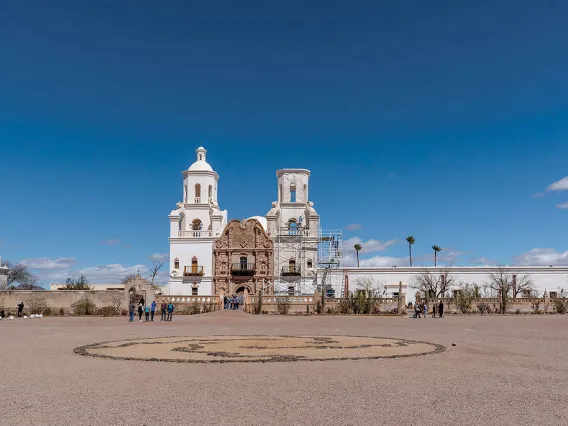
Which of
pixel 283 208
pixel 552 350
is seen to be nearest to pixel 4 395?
pixel 552 350

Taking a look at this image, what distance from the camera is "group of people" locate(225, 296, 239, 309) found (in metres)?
52.1

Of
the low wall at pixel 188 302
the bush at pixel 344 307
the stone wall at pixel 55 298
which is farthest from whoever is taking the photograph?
the low wall at pixel 188 302

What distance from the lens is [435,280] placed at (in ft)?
202

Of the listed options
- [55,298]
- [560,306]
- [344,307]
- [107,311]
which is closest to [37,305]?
[55,298]

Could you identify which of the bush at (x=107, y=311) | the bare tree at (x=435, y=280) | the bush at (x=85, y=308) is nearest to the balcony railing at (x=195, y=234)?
the bush at (x=107, y=311)

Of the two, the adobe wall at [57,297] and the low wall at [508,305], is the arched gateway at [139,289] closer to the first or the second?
the adobe wall at [57,297]

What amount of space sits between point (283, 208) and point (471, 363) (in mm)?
48296

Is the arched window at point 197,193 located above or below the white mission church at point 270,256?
above

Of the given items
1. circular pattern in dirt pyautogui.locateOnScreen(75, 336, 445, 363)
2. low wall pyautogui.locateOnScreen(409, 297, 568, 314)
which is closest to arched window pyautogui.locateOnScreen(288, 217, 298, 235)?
low wall pyautogui.locateOnScreen(409, 297, 568, 314)

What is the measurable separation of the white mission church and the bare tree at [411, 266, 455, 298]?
0.45 meters

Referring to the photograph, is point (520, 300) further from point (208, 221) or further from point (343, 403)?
point (343, 403)

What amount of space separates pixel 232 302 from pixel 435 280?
22.1m

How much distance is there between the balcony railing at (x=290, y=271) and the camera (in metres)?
58.8

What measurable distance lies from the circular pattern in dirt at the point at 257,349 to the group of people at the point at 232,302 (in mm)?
30566
